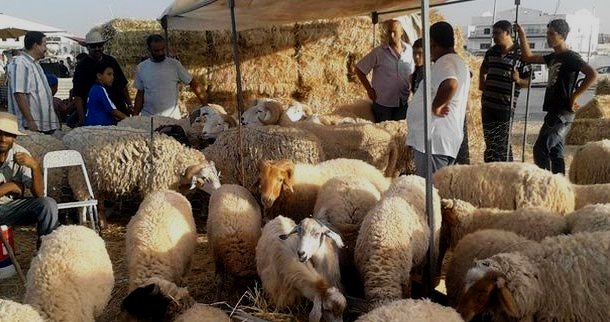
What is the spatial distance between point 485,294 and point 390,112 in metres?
5.15

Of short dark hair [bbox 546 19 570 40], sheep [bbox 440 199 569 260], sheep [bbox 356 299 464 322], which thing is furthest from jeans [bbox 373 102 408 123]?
sheep [bbox 356 299 464 322]

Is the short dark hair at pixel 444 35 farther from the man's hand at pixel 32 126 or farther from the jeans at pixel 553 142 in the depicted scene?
the man's hand at pixel 32 126

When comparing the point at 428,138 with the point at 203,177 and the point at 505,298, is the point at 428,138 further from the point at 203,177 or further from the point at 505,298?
the point at 203,177

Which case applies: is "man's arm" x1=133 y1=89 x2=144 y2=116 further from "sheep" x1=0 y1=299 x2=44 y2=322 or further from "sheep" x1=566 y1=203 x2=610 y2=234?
"sheep" x1=566 y1=203 x2=610 y2=234

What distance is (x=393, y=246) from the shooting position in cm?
319

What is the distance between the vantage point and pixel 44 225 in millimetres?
4391

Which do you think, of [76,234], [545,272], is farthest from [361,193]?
[76,234]

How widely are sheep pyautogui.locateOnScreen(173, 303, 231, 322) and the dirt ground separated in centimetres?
9

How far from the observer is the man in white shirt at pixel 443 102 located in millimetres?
4125

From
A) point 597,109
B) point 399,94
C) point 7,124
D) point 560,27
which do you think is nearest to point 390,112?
point 399,94

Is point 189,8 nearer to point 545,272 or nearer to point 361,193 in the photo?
point 361,193

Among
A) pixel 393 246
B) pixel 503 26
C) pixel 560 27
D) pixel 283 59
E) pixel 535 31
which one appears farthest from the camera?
pixel 535 31

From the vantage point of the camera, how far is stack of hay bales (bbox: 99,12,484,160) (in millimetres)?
10125

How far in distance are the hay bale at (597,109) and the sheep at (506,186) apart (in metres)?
9.63
